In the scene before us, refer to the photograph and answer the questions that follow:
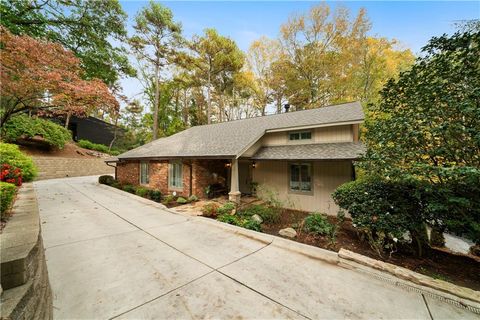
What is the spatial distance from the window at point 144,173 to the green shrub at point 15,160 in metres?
4.89

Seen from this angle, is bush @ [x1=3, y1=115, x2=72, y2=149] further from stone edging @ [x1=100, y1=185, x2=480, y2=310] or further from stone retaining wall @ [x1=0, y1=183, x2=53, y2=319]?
stone edging @ [x1=100, y1=185, x2=480, y2=310]

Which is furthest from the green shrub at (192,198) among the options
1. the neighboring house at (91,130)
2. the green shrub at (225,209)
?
the neighboring house at (91,130)

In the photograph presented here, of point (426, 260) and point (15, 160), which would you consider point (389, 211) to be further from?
point (15, 160)

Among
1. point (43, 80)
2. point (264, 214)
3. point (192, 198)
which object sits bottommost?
point (264, 214)

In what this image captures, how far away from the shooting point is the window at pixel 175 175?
10.2 meters

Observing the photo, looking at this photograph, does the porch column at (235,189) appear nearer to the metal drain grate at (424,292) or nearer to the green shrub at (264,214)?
the green shrub at (264,214)

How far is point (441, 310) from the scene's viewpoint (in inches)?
106

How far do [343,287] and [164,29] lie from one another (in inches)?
904

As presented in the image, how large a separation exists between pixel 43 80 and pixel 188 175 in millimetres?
6276

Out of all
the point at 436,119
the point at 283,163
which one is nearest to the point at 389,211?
the point at 436,119

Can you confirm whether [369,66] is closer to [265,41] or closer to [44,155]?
[265,41]

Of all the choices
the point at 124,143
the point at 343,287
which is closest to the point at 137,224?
the point at 343,287

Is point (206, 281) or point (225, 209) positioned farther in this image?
point (225, 209)

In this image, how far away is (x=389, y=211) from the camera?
439 cm
